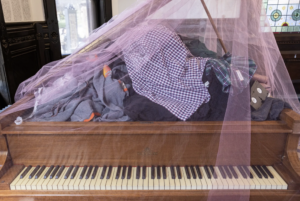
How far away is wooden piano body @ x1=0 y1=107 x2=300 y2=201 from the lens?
3.69 feet

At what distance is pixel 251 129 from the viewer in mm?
1151

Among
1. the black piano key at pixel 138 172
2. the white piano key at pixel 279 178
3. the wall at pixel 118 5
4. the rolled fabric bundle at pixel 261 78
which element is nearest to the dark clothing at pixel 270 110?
the rolled fabric bundle at pixel 261 78

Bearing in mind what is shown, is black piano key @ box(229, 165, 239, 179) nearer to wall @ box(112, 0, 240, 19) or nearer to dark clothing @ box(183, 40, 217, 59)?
dark clothing @ box(183, 40, 217, 59)

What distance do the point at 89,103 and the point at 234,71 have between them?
0.73 meters

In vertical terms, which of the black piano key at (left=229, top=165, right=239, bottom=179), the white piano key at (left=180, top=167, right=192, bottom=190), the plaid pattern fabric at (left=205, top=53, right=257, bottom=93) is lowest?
the white piano key at (left=180, top=167, right=192, bottom=190)

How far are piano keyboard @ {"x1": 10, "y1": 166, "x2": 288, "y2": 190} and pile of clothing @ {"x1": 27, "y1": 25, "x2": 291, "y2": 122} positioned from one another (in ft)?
0.81

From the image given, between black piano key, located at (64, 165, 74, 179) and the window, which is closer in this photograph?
black piano key, located at (64, 165, 74, 179)

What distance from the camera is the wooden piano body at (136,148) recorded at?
1124mm

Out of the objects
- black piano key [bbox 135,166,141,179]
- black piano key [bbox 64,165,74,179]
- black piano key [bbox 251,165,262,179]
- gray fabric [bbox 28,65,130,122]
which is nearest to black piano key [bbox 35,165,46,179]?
black piano key [bbox 64,165,74,179]

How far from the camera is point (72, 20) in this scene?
418 centimetres

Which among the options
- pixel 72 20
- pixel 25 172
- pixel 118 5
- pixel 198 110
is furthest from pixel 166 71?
pixel 118 5

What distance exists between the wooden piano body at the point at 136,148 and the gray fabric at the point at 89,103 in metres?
0.07

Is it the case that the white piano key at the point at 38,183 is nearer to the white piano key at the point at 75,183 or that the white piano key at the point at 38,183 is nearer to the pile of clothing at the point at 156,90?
the white piano key at the point at 75,183

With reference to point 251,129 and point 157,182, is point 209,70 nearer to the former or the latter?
point 251,129
